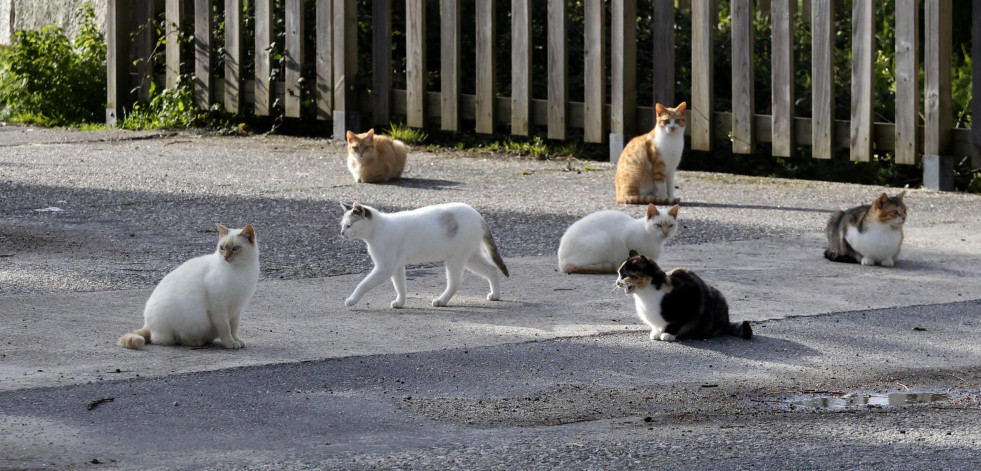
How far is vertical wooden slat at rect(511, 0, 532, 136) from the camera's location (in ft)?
43.1

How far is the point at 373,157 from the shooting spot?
1145 centimetres

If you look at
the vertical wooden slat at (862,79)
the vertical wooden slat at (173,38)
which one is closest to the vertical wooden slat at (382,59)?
the vertical wooden slat at (173,38)

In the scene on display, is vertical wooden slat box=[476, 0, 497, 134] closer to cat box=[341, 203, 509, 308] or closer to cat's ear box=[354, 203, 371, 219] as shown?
cat box=[341, 203, 509, 308]

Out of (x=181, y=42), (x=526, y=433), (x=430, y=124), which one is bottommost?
(x=526, y=433)

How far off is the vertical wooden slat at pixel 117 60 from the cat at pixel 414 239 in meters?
10.2

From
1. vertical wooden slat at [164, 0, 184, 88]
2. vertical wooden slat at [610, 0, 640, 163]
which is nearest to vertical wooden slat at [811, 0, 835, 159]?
vertical wooden slat at [610, 0, 640, 163]

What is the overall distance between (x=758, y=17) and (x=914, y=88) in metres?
5.30

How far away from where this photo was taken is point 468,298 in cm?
711

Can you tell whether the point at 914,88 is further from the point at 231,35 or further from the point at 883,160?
the point at 231,35

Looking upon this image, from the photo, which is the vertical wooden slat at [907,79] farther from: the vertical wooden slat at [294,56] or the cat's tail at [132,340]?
the cat's tail at [132,340]

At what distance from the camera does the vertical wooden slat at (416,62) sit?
45.7 feet

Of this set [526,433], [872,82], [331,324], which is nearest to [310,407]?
[526,433]

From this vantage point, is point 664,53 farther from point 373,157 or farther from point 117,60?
point 117,60

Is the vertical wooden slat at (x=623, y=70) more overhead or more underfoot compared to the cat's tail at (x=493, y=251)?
more overhead
